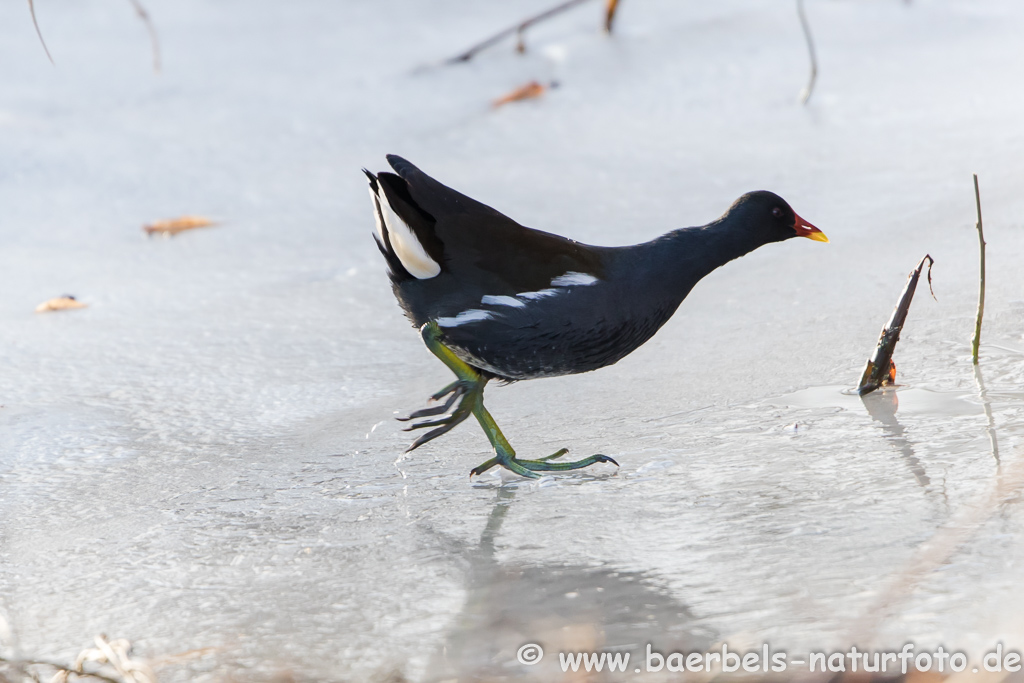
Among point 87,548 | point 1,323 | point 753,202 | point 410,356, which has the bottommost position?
point 1,323

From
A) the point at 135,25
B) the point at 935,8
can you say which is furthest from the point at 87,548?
the point at 935,8

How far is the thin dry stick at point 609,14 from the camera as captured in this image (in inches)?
228

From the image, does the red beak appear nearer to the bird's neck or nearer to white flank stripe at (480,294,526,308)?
the bird's neck

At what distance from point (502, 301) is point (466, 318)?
0.09 metres

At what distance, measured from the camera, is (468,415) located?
2232 mm

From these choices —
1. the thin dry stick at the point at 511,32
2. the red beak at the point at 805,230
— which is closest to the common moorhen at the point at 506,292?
the red beak at the point at 805,230

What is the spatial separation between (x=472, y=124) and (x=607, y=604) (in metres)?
3.82

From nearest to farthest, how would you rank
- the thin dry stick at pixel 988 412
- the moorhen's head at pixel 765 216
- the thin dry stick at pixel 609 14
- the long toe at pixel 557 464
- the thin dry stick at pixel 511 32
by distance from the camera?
the thin dry stick at pixel 988 412
the long toe at pixel 557 464
the moorhen's head at pixel 765 216
the thin dry stick at pixel 511 32
the thin dry stick at pixel 609 14

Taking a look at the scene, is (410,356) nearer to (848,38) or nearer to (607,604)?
(607,604)

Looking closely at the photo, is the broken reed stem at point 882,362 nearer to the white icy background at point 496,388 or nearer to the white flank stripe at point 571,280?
the white icy background at point 496,388

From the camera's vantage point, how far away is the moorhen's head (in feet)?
7.75

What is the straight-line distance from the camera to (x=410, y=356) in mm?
2934

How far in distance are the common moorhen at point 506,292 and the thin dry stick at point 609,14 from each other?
3.86 meters

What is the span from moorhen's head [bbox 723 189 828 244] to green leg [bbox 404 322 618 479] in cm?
66
